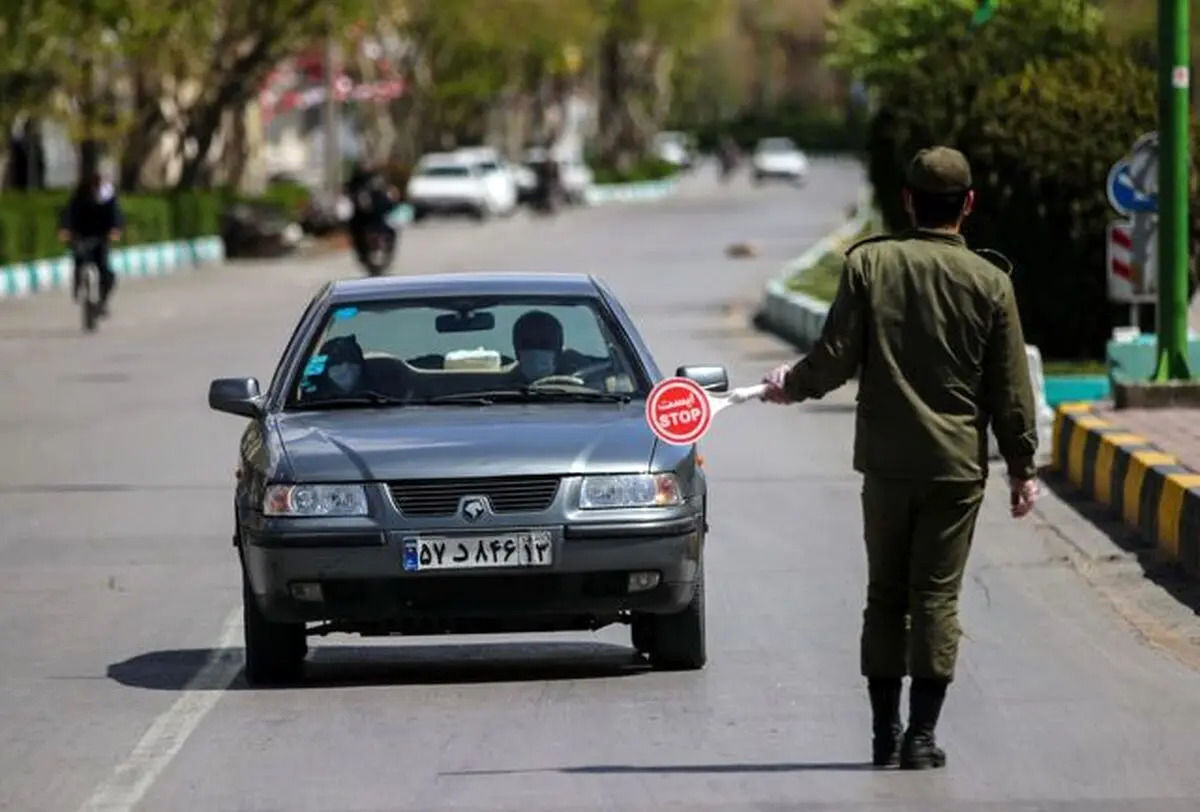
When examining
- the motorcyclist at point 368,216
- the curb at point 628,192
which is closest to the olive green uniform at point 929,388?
the motorcyclist at point 368,216

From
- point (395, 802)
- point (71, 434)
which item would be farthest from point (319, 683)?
point (71, 434)

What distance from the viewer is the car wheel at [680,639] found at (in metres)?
10.9

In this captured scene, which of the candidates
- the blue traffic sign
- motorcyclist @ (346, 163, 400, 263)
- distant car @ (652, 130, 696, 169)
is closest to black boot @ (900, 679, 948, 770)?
the blue traffic sign

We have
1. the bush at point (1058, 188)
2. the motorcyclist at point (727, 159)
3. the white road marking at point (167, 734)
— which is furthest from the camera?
the motorcyclist at point (727, 159)

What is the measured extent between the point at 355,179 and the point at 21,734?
125ft

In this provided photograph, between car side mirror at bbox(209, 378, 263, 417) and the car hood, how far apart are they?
29 cm

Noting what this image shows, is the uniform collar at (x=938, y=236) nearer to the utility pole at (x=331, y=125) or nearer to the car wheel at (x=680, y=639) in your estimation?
the car wheel at (x=680, y=639)

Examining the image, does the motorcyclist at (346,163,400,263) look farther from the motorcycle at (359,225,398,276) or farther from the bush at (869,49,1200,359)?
the bush at (869,49,1200,359)

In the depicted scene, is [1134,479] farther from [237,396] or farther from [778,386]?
[778,386]

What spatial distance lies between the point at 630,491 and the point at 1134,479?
5.98 metres

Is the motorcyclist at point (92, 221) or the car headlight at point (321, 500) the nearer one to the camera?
the car headlight at point (321, 500)

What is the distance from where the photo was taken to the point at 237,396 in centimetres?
1130

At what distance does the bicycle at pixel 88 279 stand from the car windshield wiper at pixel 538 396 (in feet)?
79.3

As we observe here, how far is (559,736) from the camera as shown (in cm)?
966
